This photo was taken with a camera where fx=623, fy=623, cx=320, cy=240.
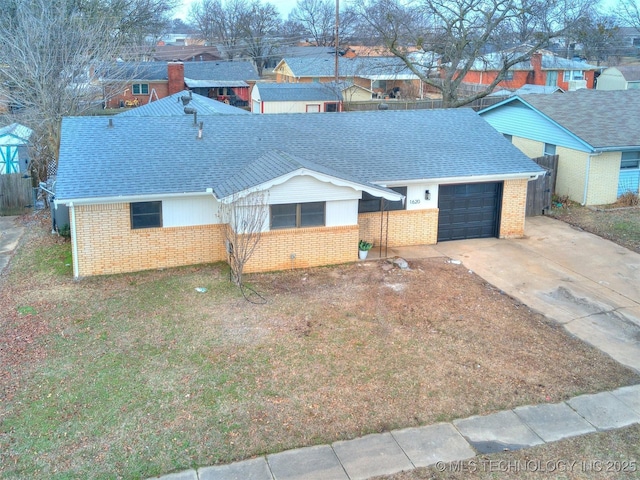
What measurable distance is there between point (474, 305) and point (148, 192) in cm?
828

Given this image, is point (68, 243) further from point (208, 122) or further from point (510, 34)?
point (510, 34)

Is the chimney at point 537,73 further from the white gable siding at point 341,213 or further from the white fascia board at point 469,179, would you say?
the white gable siding at point 341,213

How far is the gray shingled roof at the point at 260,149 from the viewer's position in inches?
622

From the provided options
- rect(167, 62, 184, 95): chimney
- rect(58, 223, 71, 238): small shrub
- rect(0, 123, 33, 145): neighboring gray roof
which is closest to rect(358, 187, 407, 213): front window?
rect(58, 223, 71, 238): small shrub

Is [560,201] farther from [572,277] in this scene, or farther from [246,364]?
[246,364]

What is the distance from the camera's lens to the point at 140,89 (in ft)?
160

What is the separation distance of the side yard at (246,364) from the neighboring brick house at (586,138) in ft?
31.5

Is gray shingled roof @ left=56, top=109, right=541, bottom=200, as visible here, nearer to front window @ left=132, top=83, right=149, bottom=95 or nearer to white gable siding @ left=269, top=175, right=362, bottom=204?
white gable siding @ left=269, top=175, right=362, bottom=204

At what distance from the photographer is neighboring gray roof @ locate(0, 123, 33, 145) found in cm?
2512

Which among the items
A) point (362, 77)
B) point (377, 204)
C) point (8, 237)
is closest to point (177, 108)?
point (8, 237)

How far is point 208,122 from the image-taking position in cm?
1862

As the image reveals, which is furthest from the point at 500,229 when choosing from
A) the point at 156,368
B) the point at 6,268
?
the point at 6,268

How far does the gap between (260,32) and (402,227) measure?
75.5 metres

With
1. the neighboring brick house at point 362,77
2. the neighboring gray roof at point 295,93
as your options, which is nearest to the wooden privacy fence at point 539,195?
the neighboring gray roof at point 295,93
